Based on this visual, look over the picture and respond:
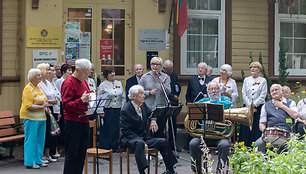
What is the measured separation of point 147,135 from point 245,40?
5.61 m

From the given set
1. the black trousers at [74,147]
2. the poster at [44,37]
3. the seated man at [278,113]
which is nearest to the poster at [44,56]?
the poster at [44,37]

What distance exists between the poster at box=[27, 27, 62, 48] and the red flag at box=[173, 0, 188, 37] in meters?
2.77

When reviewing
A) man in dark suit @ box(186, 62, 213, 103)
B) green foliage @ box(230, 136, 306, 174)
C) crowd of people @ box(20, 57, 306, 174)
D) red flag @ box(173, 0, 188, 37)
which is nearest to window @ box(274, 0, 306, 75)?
red flag @ box(173, 0, 188, 37)

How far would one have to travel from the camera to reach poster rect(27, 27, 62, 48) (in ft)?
37.6

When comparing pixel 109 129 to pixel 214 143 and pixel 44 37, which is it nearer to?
pixel 44 37

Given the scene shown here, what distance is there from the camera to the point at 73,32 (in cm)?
1188

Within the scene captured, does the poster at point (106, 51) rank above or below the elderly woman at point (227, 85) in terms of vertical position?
above

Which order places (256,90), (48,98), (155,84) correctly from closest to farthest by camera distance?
(48,98) → (155,84) → (256,90)

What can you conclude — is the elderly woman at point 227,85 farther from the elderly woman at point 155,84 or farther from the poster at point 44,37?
the poster at point 44,37

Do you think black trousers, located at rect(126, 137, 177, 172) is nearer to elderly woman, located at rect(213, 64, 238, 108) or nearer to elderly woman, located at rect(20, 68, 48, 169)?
elderly woman, located at rect(20, 68, 48, 169)

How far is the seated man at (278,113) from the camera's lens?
27.3ft

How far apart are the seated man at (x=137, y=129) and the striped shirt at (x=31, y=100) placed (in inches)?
85.2

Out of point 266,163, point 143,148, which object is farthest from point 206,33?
point 266,163

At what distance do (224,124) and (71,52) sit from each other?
498 cm
